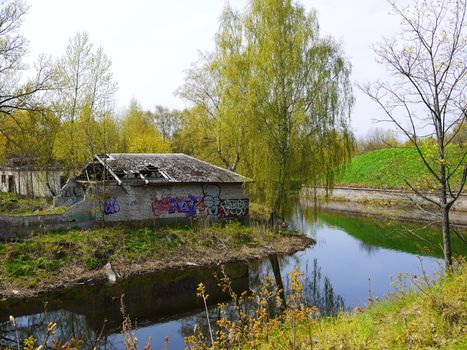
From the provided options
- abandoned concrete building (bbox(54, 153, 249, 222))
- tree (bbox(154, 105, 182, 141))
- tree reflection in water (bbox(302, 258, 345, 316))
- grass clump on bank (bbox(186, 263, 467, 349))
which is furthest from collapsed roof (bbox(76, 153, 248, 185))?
tree (bbox(154, 105, 182, 141))

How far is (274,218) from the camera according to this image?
62.8 ft

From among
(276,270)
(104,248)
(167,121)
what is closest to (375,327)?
(276,270)

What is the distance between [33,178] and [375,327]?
90.6 ft

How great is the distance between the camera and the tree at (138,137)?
29828 mm

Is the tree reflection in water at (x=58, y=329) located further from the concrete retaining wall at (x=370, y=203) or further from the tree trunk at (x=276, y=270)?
the concrete retaining wall at (x=370, y=203)

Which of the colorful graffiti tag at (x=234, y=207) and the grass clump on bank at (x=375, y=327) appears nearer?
the grass clump on bank at (x=375, y=327)

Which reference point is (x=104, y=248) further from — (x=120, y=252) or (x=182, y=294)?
(x=182, y=294)

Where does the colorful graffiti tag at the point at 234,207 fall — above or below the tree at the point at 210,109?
below

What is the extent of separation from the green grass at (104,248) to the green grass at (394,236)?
6.04 m

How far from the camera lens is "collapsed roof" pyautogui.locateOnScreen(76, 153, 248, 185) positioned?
18422 mm

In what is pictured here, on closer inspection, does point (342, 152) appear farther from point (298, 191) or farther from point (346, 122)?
point (298, 191)

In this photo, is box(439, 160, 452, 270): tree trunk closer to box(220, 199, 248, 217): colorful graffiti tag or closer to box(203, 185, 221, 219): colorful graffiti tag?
box(203, 185, 221, 219): colorful graffiti tag

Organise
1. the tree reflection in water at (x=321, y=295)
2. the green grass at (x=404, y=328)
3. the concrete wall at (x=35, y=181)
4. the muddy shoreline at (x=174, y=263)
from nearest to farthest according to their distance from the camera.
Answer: the green grass at (x=404, y=328) → the tree reflection in water at (x=321, y=295) → the muddy shoreline at (x=174, y=263) → the concrete wall at (x=35, y=181)

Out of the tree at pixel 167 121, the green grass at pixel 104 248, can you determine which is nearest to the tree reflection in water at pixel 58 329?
the green grass at pixel 104 248
